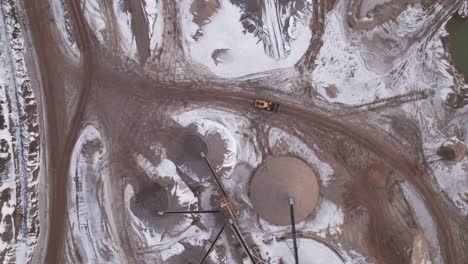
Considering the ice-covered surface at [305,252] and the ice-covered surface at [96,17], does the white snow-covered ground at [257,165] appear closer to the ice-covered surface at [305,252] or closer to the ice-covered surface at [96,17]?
the ice-covered surface at [305,252]

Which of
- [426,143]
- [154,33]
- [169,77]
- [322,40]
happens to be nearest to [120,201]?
[169,77]

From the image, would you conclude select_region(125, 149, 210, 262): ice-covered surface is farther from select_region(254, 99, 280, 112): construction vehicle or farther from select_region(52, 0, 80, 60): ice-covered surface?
select_region(52, 0, 80, 60): ice-covered surface

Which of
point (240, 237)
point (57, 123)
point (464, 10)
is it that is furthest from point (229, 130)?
point (464, 10)

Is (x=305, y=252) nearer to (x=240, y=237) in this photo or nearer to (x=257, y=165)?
(x=240, y=237)

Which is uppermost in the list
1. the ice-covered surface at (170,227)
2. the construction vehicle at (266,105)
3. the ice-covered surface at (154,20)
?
the ice-covered surface at (154,20)

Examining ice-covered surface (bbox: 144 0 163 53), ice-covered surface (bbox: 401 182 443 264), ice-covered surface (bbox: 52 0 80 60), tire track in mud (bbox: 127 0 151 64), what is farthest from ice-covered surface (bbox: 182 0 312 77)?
ice-covered surface (bbox: 401 182 443 264)

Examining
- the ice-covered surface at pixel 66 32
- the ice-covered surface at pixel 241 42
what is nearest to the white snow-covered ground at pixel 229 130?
the ice-covered surface at pixel 241 42
